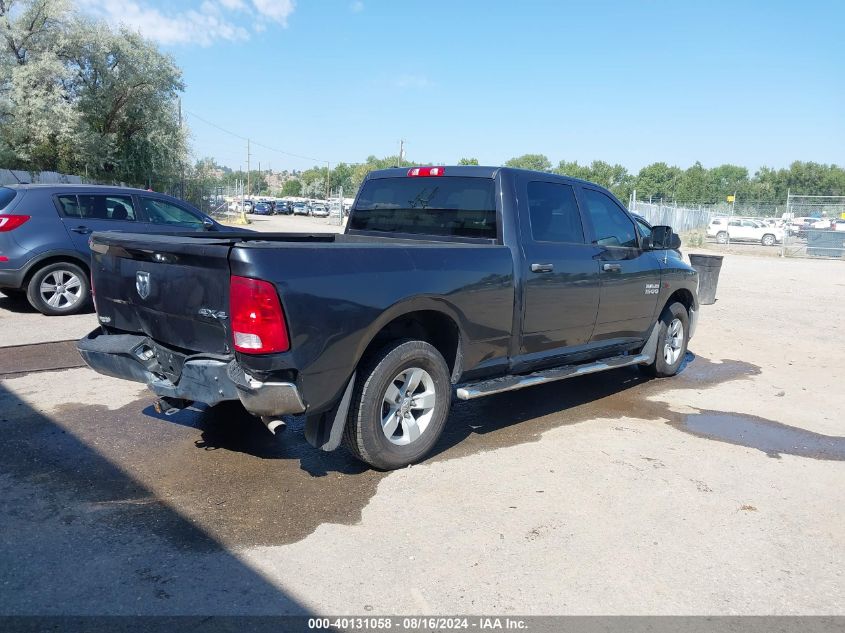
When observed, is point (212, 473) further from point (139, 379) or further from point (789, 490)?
point (789, 490)

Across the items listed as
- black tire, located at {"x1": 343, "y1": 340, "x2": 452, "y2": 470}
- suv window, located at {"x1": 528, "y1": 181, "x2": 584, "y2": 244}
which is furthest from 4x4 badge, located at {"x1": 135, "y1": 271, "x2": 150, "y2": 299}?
suv window, located at {"x1": 528, "y1": 181, "x2": 584, "y2": 244}

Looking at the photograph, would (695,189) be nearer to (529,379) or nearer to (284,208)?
(284,208)

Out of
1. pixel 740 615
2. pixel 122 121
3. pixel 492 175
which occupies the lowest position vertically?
pixel 740 615

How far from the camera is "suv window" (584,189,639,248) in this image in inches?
238

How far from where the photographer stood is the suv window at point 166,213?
32.0 ft

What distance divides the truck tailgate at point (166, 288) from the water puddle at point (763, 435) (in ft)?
12.8

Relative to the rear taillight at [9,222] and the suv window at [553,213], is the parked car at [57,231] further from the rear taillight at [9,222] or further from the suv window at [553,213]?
the suv window at [553,213]

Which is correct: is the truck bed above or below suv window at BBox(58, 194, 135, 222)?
below

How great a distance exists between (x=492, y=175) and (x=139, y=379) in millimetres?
2884

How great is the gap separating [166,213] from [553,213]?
651 cm

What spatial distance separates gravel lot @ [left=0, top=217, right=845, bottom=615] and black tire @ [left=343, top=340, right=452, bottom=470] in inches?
5.9

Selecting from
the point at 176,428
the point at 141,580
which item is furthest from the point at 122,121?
the point at 141,580

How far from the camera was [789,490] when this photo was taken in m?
4.47

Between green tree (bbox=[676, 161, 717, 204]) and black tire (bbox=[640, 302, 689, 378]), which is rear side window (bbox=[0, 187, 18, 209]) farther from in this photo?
green tree (bbox=[676, 161, 717, 204])
